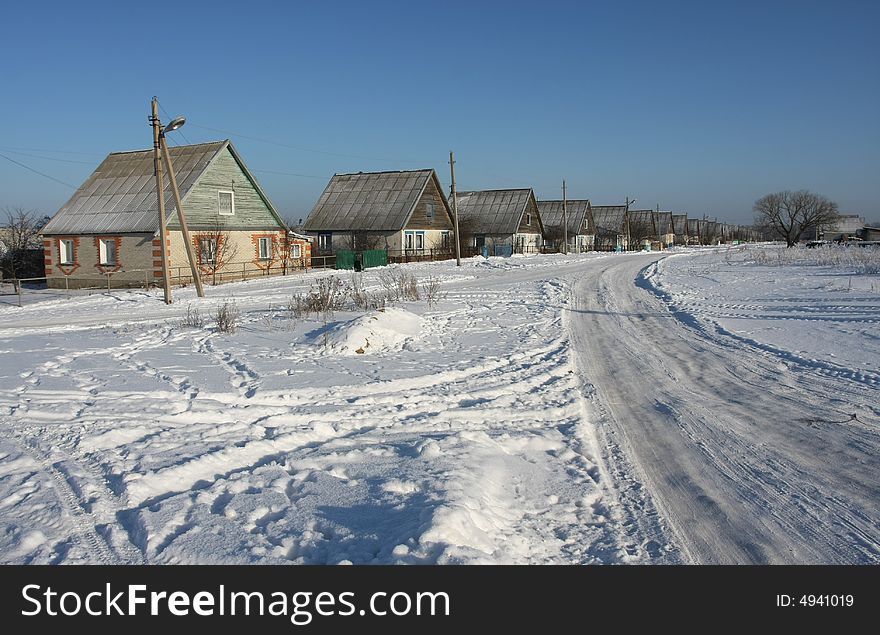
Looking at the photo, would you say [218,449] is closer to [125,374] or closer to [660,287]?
[125,374]

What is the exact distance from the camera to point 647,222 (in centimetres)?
10956

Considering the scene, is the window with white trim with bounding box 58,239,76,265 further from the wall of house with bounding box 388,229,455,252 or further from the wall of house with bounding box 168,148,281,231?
the wall of house with bounding box 388,229,455,252

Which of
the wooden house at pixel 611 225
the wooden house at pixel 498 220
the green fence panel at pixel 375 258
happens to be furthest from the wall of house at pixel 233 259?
the wooden house at pixel 611 225

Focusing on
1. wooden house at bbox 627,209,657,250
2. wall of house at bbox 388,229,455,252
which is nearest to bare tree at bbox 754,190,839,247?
wooden house at bbox 627,209,657,250

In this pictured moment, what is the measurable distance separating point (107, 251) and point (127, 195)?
3368 millimetres

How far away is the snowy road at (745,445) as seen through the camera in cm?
458

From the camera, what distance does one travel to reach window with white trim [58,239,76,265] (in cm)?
3416

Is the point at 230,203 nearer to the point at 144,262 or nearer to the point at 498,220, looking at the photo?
the point at 144,262

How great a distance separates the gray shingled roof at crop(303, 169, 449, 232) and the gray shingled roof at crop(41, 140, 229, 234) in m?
14.8

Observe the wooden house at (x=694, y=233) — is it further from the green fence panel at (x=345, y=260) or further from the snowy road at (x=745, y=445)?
the snowy road at (x=745, y=445)

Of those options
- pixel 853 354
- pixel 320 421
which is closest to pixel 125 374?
pixel 320 421

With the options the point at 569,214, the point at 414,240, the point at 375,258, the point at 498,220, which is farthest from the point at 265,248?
the point at 569,214
